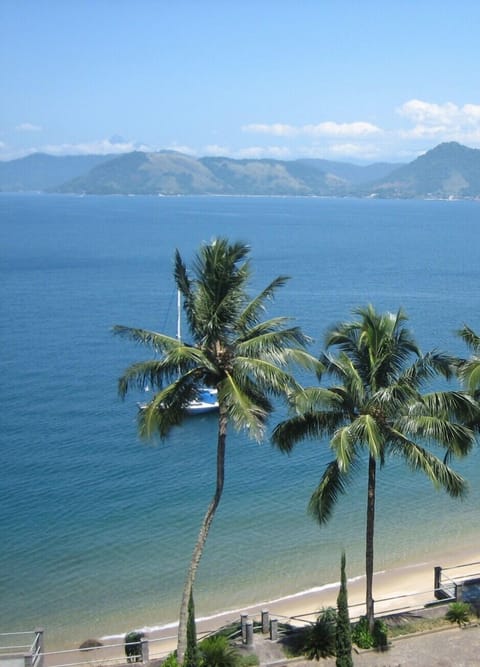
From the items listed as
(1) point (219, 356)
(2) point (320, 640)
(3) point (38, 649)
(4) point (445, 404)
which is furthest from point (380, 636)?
(3) point (38, 649)

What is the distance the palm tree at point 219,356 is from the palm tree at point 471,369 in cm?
389

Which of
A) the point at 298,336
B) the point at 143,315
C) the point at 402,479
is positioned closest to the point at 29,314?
the point at 143,315

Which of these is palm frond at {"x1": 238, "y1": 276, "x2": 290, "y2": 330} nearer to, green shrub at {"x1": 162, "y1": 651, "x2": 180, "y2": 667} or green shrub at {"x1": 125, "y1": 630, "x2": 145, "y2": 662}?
green shrub at {"x1": 162, "y1": 651, "x2": 180, "y2": 667}

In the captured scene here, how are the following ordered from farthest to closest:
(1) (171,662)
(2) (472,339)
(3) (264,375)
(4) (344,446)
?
1. (2) (472,339)
2. (1) (171,662)
3. (3) (264,375)
4. (4) (344,446)

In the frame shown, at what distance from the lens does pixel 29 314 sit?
80875 mm

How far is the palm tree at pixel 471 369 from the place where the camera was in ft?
63.9

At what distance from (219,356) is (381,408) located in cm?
393

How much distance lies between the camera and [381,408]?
1895 cm

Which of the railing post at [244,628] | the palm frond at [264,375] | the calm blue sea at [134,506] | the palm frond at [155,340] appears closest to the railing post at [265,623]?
the railing post at [244,628]

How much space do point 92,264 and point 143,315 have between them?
42.3m

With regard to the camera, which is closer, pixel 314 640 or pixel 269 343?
pixel 269 343

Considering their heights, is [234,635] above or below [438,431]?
below

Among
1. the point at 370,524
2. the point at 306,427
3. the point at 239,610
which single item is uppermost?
the point at 306,427

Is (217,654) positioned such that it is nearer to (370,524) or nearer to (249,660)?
(249,660)
